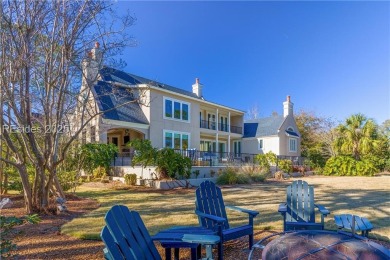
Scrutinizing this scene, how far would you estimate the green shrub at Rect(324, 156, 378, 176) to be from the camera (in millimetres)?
21281

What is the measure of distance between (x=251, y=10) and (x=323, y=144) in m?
20.0

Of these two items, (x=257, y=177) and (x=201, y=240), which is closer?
(x=201, y=240)

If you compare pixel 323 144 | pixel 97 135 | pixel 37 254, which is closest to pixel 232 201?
pixel 37 254

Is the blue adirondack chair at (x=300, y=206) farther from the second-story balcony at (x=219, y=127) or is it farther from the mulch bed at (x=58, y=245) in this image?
the second-story balcony at (x=219, y=127)

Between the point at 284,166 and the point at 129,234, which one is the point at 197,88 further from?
the point at 129,234

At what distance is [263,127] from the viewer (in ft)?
100

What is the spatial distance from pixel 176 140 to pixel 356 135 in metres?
15.9

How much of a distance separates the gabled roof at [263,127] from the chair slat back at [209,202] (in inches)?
1004

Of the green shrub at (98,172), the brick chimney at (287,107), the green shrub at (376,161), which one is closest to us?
the green shrub at (98,172)

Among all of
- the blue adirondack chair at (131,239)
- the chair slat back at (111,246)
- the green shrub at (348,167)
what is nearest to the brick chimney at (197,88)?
the green shrub at (348,167)

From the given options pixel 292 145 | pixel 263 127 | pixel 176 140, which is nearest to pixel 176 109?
pixel 176 140

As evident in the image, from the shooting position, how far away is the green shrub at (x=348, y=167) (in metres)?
21.3

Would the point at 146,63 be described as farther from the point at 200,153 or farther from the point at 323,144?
the point at 323,144

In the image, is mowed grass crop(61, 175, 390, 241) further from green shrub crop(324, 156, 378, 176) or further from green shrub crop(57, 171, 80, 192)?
green shrub crop(324, 156, 378, 176)
